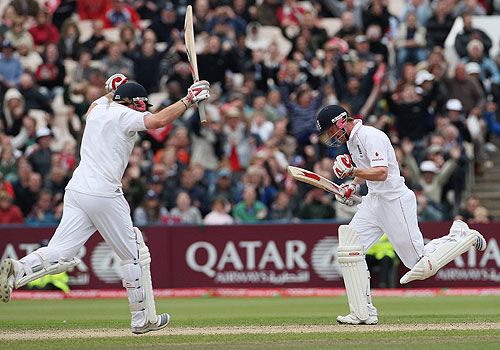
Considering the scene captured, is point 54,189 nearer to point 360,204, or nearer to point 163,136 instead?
point 163,136

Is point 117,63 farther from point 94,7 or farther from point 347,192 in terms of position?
point 347,192

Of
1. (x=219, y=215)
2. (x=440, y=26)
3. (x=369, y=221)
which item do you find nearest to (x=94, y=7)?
(x=440, y=26)

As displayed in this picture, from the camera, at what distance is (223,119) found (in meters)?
20.0

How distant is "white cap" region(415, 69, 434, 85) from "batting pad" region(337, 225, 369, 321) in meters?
8.96

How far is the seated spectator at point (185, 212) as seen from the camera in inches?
727

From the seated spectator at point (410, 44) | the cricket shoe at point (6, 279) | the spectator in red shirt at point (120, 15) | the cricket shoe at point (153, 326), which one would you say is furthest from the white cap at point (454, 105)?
the cricket shoe at point (6, 279)

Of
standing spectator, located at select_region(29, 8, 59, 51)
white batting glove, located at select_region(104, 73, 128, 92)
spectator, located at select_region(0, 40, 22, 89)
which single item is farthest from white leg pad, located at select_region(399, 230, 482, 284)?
standing spectator, located at select_region(29, 8, 59, 51)

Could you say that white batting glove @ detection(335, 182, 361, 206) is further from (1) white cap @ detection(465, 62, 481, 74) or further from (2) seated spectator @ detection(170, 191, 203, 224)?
(1) white cap @ detection(465, 62, 481, 74)

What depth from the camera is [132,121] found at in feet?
34.6

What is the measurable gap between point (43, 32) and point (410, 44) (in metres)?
6.41

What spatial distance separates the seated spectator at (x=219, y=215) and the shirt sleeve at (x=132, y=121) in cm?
761

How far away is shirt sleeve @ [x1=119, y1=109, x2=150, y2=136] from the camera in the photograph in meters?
10.5

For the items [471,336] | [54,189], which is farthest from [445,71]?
[471,336]

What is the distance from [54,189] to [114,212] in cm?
869
